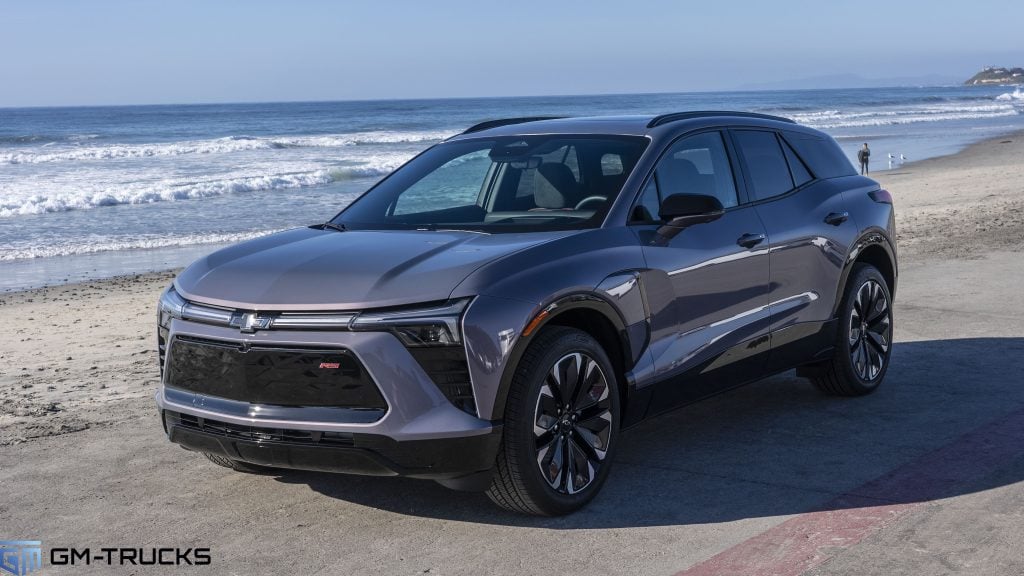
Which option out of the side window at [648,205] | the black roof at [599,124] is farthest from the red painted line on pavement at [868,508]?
the black roof at [599,124]

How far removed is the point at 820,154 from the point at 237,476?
3836 mm

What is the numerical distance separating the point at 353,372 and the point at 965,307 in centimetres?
697

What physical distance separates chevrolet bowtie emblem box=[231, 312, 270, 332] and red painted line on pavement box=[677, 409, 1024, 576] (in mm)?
1811

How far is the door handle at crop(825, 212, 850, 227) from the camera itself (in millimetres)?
6660

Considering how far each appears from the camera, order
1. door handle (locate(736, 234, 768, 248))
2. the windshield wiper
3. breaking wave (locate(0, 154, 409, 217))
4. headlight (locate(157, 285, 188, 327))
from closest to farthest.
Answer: headlight (locate(157, 285, 188, 327)), the windshield wiper, door handle (locate(736, 234, 768, 248)), breaking wave (locate(0, 154, 409, 217))

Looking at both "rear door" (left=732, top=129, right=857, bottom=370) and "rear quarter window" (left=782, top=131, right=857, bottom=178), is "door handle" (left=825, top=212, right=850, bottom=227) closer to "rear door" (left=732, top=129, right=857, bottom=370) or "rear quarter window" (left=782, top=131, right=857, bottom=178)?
"rear door" (left=732, top=129, right=857, bottom=370)

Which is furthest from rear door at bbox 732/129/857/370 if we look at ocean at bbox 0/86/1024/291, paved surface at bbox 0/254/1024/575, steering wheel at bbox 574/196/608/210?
ocean at bbox 0/86/1024/291

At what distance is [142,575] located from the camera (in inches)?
174

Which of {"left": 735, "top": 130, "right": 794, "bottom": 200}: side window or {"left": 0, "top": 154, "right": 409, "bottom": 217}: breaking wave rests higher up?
{"left": 735, "top": 130, "right": 794, "bottom": 200}: side window

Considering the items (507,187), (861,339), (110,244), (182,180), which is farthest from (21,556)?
(182,180)

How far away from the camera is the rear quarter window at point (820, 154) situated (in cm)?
683

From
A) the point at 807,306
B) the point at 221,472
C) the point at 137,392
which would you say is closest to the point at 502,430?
the point at 221,472

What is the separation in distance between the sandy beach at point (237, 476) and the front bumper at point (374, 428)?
0.36m

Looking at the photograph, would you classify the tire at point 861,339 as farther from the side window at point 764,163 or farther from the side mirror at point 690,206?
the side mirror at point 690,206
